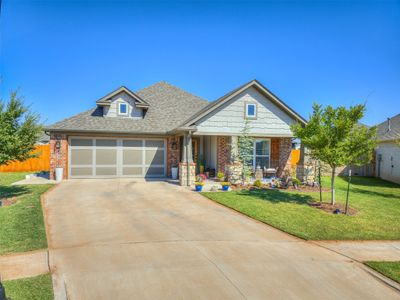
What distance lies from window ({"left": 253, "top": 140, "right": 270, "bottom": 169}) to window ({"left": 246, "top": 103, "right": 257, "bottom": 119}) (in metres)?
2.12

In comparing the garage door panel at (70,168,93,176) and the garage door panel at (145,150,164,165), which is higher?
the garage door panel at (145,150,164,165)

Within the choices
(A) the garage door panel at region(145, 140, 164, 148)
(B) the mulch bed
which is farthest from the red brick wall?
(B) the mulch bed

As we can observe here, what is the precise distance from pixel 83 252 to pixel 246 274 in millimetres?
3421

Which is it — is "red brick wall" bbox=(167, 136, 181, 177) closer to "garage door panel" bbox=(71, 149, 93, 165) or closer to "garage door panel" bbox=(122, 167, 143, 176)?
"garage door panel" bbox=(122, 167, 143, 176)

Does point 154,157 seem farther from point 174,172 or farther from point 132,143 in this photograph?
point 174,172

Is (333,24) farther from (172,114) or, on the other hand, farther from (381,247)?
(172,114)

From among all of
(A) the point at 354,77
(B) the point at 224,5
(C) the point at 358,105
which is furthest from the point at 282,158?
(B) the point at 224,5

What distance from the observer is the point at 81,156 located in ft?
53.6

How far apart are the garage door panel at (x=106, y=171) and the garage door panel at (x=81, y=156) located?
2.43 ft

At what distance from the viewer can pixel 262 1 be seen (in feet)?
33.4

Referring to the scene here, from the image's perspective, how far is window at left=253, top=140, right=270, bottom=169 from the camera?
17.3 metres

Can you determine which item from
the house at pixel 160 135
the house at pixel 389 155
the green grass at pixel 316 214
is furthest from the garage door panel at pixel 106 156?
the house at pixel 389 155

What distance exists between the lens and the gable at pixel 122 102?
57.2ft

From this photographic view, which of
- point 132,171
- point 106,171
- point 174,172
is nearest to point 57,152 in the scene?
point 106,171
